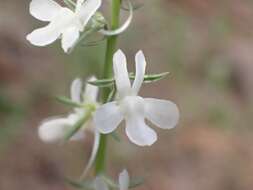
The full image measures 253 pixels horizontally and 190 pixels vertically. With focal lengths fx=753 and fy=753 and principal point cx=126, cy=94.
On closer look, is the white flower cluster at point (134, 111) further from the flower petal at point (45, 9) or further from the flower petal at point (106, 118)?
the flower petal at point (45, 9)

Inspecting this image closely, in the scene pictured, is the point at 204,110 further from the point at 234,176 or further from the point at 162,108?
the point at 162,108

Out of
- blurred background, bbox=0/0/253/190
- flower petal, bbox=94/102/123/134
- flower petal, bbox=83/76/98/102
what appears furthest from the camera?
blurred background, bbox=0/0/253/190

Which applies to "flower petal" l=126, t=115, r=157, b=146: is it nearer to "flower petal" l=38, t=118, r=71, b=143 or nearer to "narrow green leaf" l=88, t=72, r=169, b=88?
"narrow green leaf" l=88, t=72, r=169, b=88

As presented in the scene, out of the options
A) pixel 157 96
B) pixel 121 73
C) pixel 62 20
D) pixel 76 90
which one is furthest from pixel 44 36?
pixel 157 96

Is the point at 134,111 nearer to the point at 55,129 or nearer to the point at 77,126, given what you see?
the point at 77,126

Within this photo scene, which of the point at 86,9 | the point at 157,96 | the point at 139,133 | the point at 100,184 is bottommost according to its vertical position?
the point at 157,96

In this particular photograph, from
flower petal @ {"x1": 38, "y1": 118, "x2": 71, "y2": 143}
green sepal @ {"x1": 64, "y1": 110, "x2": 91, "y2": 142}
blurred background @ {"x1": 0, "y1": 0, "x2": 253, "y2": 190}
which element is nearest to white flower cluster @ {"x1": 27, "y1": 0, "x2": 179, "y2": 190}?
green sepal @ {"x1": 64, "y1": 110, "x2": 91, "y2": 142}

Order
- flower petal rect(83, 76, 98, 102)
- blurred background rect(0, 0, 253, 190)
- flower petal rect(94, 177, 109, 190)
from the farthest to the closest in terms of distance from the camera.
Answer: blurred background rect(0, 0, 253, 190)
flower petal rect(83, 76, 98, 102)
flower petal rect(94, 177, 109, 190)
